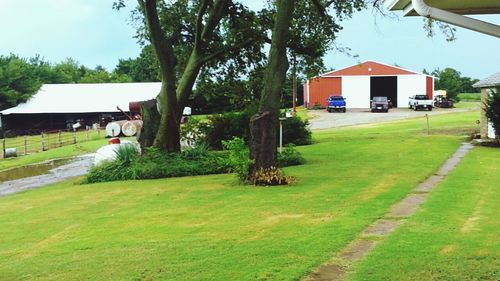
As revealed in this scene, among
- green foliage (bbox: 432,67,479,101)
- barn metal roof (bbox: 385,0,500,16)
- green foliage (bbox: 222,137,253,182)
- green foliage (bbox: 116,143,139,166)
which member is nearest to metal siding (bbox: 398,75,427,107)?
green foliage (bbox: 432,67,479,101)

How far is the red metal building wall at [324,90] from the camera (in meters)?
72.7

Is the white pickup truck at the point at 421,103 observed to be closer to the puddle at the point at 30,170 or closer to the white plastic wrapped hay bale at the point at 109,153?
the puddle at the point at 30,170

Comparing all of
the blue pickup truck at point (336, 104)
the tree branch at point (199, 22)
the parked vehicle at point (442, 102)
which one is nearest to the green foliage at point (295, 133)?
the tree branch at point (199, 22)

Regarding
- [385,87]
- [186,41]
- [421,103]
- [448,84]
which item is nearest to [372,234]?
[186,41]

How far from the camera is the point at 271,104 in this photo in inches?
624

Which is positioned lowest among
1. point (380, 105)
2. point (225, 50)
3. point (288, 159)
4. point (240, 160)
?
point (288, 159)

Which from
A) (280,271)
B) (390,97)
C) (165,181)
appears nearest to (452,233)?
(280,271)

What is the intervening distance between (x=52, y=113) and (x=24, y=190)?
46.2 meters

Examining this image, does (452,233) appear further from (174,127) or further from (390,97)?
(390,97)

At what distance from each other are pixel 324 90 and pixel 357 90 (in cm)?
408

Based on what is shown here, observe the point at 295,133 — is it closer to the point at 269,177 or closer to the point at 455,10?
the point at 269,177

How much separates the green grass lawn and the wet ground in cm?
1459

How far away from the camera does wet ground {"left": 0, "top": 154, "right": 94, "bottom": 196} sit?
21.9 meters

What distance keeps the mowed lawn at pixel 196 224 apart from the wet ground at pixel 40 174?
13.8 feet
